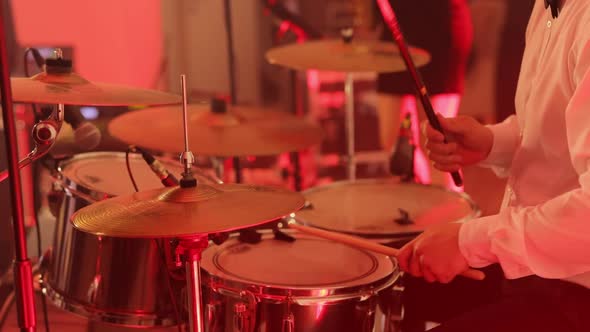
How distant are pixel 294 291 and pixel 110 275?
51cm

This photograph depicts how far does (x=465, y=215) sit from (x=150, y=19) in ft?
10.2

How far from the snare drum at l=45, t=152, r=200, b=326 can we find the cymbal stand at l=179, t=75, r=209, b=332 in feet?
0.88

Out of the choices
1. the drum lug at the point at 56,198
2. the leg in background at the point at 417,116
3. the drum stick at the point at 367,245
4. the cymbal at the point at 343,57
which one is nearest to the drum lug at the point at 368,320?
the drum stick at the point at 367,245

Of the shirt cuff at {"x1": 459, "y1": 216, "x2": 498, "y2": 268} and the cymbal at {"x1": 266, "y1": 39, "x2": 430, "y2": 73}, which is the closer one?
the shirt cuff at {"x1": 459, "y1": 216, "x2": 498, "y2": 268}

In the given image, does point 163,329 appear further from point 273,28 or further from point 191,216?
point 273,28

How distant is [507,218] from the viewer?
1.30 metres

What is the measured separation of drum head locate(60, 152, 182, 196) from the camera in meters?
1.79

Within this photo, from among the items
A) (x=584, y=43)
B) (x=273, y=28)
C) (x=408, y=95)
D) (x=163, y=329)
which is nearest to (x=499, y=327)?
(x=584, y=43)

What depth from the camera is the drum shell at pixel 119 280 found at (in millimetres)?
1706

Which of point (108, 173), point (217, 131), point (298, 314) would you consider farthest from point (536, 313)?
point (217, 131)

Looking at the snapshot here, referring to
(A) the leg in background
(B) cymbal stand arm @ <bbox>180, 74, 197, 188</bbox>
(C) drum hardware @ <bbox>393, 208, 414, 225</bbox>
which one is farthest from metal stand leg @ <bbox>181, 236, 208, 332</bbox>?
(A) the leg in background

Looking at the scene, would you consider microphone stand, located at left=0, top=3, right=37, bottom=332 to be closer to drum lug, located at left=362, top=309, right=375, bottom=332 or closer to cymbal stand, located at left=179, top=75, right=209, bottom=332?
cymbal stand, located at left=179, top=75, right=209, bottom=332

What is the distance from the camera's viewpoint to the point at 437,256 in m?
1.32

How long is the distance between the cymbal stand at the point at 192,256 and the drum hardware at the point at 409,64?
39cm
